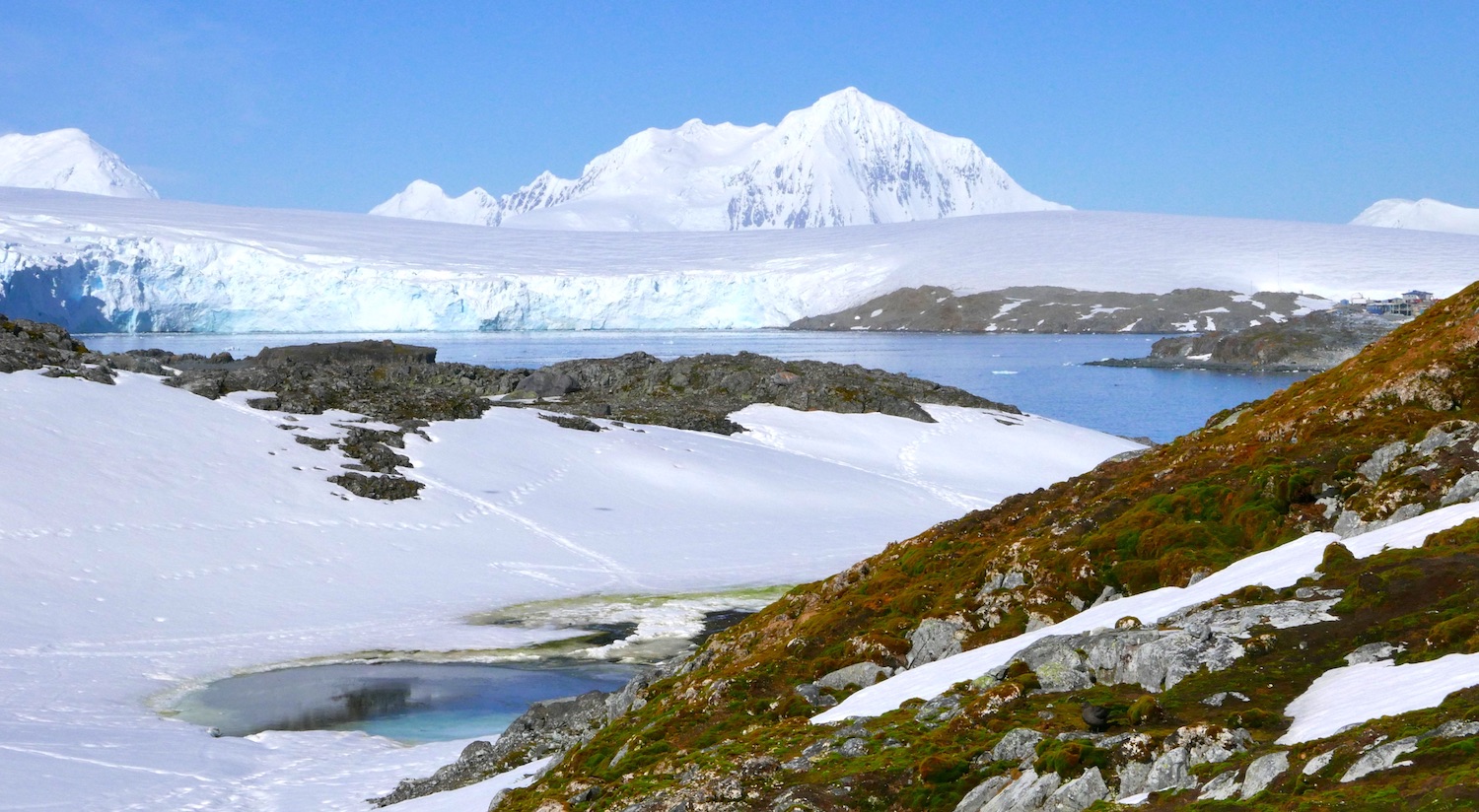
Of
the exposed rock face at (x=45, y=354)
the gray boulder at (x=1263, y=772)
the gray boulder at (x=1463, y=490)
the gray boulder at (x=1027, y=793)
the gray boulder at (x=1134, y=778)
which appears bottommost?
the gray boulder at (x=1027, y=793)

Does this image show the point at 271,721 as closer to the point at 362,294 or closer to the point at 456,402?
the point at 456,402

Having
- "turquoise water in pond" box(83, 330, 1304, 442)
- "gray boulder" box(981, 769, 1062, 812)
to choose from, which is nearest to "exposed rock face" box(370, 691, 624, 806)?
"gray boulder" box(981, 769, 1062, 812)

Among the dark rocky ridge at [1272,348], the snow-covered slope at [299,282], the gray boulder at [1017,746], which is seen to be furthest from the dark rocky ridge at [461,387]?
the dark rocky ridge at [1272,348]

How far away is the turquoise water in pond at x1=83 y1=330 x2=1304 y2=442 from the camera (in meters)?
102

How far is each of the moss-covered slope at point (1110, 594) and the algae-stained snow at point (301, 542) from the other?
15.4ft

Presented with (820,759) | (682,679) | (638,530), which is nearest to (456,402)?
(638,530)

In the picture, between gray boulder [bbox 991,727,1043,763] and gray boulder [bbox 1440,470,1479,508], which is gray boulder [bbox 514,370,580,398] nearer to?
gray boulder [bbox 1440,470,1479,508]

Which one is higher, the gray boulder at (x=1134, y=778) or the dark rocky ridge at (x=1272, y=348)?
→ the dark rocky ridge at (x=1272, y=348)

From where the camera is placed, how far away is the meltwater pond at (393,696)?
77.8ft

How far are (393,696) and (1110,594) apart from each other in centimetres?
1629

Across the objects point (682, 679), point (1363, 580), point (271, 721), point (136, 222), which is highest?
point (136, 222)

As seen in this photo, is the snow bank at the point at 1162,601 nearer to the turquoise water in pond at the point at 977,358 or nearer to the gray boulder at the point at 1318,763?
the gray boulder at the point at 1318,763

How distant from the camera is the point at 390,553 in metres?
39.3

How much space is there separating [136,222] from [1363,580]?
177 m
